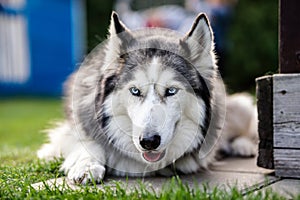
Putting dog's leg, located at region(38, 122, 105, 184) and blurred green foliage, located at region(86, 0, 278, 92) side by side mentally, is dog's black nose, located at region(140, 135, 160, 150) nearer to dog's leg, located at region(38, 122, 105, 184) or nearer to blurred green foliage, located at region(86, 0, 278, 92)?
dog's leg, located at region(38, 122, 105, 184)

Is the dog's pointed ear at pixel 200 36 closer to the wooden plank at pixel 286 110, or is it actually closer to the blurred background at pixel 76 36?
the wooden plank at pixel 286 110

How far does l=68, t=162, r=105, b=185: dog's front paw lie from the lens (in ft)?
9.75

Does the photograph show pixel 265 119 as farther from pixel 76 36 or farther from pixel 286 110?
pixel 76 36

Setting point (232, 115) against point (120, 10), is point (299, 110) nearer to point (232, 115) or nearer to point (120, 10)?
point (232, 115)

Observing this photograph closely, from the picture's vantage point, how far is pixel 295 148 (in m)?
3.02

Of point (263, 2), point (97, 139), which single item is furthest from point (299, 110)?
point (263, 2)

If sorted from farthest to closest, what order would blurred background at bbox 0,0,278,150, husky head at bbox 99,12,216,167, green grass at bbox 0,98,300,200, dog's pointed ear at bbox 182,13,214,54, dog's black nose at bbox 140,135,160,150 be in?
blurred background at bbox 0,0,278,150 → dog's pointed ear at bbox 182,13,214,54 → husky head at bbox 99,12,216,167 → dog's black nose at bbox 140,135,160,150 → green grass at bbox 0,98,300,200

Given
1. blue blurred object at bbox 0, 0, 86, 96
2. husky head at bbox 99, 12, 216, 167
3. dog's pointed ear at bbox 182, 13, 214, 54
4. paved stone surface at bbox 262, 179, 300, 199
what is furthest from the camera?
blue blurred object at bbox 0, 0, 86, 96

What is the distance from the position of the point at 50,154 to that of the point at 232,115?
5.54 ft

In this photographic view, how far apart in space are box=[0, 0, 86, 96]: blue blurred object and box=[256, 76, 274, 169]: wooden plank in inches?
405

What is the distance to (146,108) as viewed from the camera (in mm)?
2855

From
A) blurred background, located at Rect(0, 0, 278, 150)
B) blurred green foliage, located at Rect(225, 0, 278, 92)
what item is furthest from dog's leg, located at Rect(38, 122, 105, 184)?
blurred green foliage, located at Rect(225, 0, 278, 92)

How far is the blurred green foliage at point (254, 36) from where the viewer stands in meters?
11.5

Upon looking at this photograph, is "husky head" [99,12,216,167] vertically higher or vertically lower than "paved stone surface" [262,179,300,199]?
higher
